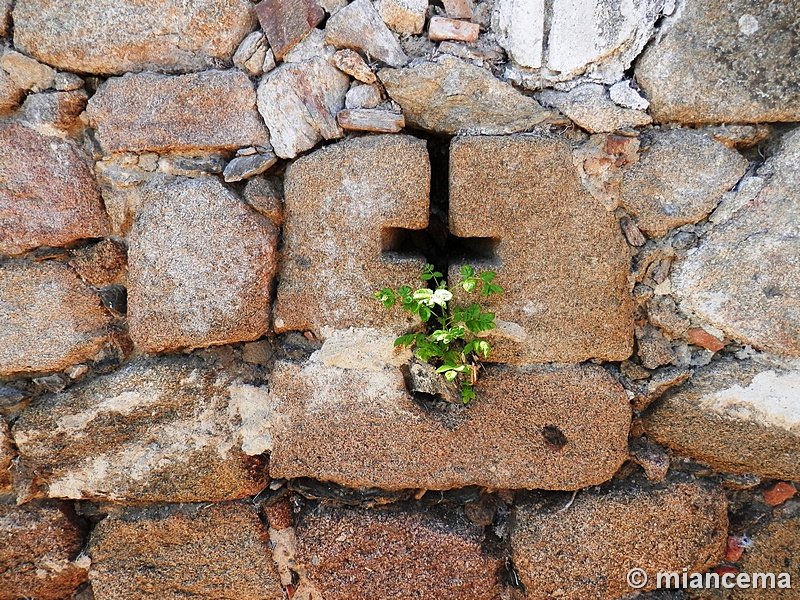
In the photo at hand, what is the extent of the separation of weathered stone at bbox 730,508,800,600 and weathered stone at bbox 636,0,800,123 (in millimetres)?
1164

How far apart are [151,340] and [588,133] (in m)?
1.38

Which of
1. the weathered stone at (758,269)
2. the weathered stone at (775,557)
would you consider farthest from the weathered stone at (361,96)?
the weathered stone at (775,557)

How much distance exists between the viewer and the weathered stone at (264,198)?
1.65 meters

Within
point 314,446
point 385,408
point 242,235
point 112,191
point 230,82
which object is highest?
point 230,82

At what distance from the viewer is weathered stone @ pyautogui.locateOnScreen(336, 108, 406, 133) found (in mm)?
1607

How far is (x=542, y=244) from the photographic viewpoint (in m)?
1.60

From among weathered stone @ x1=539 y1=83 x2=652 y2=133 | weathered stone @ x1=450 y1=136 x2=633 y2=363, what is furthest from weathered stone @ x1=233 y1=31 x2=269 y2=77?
weathered stone @ x1=539 y1=83 x2=652 y2=133

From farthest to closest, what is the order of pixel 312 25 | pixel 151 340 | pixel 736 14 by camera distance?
1. pixel 151 340
2. pixel 312 25
3. pixel 736 14

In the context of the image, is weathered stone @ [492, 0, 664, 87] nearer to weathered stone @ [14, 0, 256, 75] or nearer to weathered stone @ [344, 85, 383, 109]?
weathered stone @ [344, 85, 383, 109]

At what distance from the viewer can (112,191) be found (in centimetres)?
169

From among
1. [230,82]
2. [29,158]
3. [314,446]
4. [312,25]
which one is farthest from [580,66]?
[29,158]

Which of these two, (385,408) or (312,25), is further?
(385,408)

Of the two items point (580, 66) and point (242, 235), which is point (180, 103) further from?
point (580, 66)

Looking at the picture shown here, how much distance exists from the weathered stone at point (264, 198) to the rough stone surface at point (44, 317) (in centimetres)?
57
